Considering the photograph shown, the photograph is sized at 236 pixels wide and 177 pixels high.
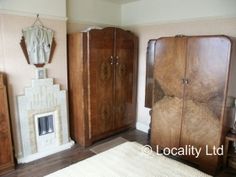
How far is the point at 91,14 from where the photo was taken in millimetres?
3455

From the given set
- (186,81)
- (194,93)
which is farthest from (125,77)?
(194,93)

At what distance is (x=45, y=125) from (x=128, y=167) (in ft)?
5.52

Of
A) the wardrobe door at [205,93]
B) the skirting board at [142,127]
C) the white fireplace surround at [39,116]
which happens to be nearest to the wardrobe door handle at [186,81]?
the wardrobe door at [205,93]

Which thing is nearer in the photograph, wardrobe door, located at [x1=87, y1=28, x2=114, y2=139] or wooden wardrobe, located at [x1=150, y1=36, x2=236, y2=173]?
wooden wardrobe, located at [x1=150, y1=36, x2=236, y2=173]

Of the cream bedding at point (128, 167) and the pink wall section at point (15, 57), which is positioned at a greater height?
the pink wall section at point (15, 57)

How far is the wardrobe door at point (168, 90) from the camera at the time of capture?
8.31 feet

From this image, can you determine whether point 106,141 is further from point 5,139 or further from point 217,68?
point 217,68

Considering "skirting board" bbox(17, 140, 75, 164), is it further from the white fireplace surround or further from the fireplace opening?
the fireplace opening

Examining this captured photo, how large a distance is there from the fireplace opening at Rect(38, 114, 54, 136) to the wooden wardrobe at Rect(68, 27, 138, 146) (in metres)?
0.41

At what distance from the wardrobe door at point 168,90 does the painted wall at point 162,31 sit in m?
0.60

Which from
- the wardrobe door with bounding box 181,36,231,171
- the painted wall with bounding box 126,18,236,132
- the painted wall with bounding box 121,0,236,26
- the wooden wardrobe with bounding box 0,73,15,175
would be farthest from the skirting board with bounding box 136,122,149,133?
the wooden wardrobe with bounding box 0,73,15,175

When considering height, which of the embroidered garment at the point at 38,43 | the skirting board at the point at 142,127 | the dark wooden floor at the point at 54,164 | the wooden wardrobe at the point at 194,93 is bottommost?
the dark wooden floor at the point at 54,164

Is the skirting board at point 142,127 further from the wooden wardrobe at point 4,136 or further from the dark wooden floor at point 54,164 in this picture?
the wooden wardrobe at point 4,136

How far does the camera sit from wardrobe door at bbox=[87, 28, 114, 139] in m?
2.98
